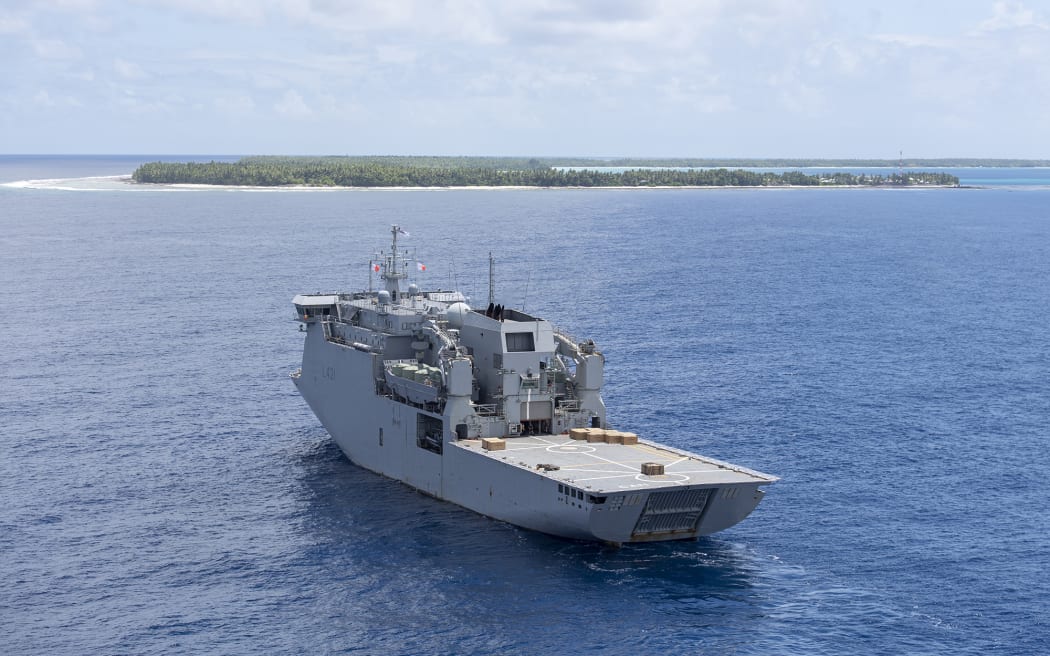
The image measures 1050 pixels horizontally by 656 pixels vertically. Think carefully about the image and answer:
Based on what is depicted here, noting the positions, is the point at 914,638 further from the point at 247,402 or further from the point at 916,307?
the point at 916,307

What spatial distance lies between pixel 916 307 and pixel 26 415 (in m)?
77.7

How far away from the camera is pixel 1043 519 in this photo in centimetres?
5334

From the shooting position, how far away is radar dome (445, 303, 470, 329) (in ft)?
206

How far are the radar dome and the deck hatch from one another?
1692 centimetres

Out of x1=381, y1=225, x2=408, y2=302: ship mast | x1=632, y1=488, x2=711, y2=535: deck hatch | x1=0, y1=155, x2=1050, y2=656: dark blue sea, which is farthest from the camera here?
x1=381, y1=225, x2=408, y2=302: ship mast

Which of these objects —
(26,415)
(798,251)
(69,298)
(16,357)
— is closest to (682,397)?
(26,415)

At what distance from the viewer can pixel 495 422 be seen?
57.1 m

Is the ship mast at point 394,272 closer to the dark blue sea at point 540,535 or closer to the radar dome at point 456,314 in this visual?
the radar dome at point 456,314

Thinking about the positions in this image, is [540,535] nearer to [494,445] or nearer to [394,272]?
[494,445]

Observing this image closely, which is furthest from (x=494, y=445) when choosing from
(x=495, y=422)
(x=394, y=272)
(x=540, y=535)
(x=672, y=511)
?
(x=394, y=272)

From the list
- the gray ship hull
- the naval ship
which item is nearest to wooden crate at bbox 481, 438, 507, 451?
the naval ship

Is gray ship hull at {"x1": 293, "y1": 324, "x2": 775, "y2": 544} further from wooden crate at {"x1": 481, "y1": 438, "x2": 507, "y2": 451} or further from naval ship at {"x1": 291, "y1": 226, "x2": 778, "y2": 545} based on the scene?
wooden crate at {"x1": 481, "y1": 438, "x2": 507, "y2": 451}

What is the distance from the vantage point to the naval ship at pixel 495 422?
49812mm

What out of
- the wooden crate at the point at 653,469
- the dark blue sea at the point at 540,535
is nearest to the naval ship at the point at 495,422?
the wooden crate at the point at 653,469
